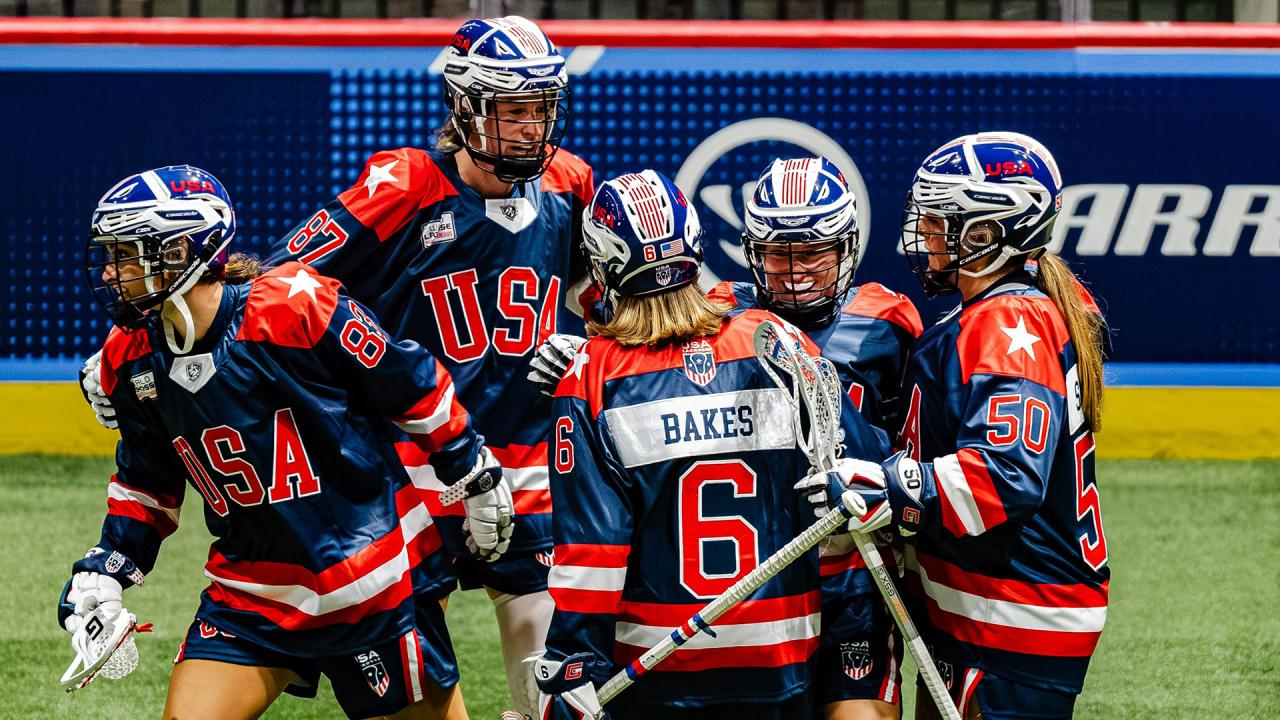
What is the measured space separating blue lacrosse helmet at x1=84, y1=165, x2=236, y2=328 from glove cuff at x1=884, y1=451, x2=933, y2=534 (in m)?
1.49

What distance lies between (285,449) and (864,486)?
123 cm

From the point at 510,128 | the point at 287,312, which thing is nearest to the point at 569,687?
the point at 287,312

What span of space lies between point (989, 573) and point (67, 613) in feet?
6.49

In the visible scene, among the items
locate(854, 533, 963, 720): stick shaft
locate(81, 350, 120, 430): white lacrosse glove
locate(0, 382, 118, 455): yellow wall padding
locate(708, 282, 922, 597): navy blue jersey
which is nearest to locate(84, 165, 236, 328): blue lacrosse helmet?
locate(81, 350, 120, 430): white lacrosse glove

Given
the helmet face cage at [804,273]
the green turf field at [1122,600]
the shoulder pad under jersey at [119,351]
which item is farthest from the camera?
the green turf field at [1122,600]

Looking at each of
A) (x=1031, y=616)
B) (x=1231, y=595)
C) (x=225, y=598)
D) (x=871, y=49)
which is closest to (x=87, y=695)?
(x=225, y=598)

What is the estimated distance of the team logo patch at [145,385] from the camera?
336 cm

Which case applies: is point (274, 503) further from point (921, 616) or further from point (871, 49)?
point (871, 49)

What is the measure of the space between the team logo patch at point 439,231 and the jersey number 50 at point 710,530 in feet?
4.52

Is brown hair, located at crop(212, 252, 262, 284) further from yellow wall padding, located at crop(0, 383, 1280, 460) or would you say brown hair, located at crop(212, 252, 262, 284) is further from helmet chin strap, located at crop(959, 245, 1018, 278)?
yellow wall padding, located at crop(0, 383, 1280, 460)

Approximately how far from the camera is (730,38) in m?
7.65

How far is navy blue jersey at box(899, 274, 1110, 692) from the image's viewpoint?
306 cm

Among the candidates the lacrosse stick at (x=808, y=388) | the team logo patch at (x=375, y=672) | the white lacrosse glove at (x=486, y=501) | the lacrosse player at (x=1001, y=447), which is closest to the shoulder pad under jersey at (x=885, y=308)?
the lacrosse player at (x=1001, y=447)

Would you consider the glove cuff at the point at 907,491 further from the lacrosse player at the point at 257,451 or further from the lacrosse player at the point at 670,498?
the lacrosse player at the point at 257,451
